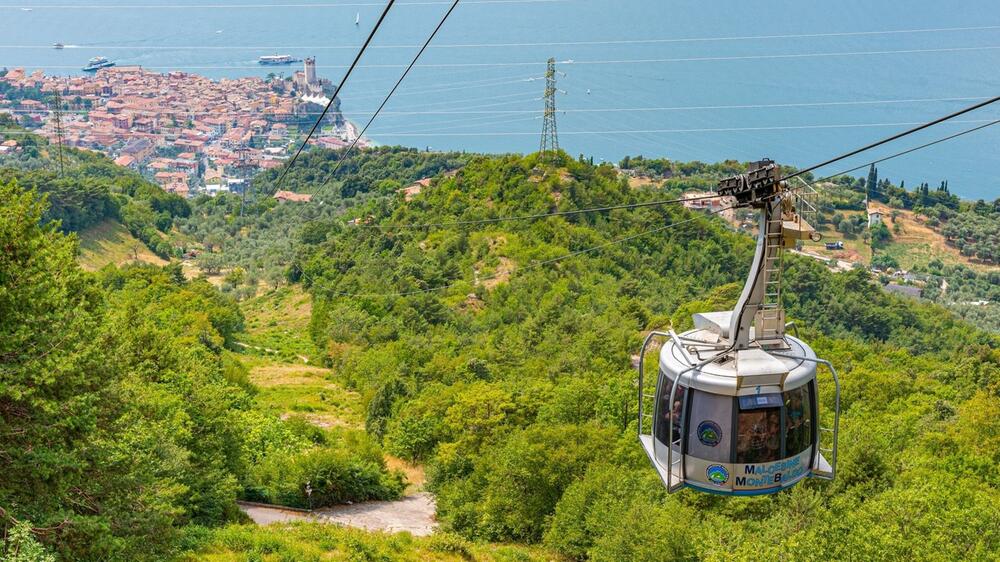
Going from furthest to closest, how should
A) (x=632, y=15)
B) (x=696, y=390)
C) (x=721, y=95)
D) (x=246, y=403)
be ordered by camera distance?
(x=632, y=15), (x=721, y=95), (x=246, y=403), (x=696, y=390)

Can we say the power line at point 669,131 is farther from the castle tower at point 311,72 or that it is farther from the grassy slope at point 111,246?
the grassy slope at point 111,246

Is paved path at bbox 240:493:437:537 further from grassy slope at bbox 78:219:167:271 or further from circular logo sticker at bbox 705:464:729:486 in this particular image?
grassy slope at bbox 78:219:167:271

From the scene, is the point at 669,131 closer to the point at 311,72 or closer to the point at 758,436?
the point at 311,72

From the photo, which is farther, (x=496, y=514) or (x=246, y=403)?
(x=246, y=403)

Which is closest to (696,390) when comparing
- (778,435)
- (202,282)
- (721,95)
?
(778,435)

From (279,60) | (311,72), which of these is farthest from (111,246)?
(279,60)

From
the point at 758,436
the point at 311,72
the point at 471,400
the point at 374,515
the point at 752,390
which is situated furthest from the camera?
the point at 311,72

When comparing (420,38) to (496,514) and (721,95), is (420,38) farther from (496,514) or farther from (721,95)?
(496,514)
